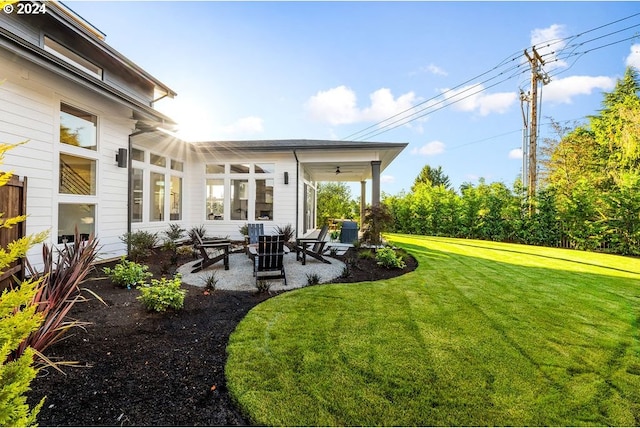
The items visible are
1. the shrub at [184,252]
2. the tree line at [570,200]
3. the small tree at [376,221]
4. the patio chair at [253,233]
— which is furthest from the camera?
the tree line at [570,200]

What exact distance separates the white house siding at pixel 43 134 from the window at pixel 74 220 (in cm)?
15

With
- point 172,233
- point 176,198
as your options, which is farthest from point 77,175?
point 176,198

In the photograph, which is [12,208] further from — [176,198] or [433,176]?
[433,176]

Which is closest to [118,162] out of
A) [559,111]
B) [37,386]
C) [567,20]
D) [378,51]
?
[37,386]

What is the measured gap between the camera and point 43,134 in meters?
5.53

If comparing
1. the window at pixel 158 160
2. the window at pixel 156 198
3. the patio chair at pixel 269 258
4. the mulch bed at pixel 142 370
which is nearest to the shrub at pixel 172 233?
the window at pixel 156 198

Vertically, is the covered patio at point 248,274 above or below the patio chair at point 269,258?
below

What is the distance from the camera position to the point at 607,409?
2.12 metres

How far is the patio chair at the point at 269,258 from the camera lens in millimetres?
5418

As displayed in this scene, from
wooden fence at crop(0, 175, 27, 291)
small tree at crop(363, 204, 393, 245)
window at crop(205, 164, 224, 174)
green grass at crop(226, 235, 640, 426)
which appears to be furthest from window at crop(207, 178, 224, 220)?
green grass at crop(226, 235, 640, 426)

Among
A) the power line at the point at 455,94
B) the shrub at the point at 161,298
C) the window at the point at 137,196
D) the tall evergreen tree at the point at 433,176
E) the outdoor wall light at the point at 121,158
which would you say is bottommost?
the shrub at the point at 161,298

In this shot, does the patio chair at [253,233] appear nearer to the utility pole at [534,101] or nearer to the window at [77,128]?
the window at [77,128]

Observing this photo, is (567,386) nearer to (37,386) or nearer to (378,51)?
(37,386)

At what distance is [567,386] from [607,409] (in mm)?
259
